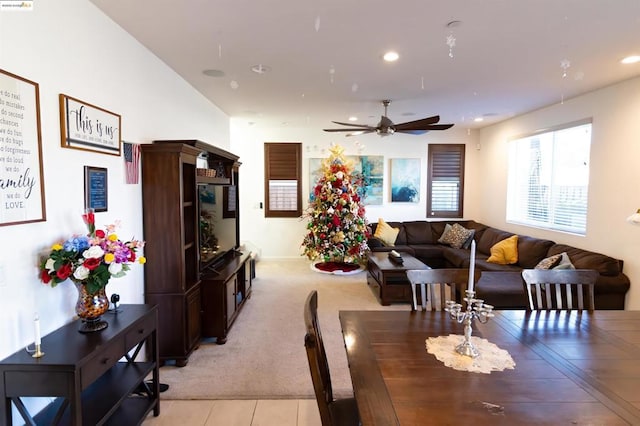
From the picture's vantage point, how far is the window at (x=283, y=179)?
700 cm

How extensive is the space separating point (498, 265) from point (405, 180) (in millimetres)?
2645

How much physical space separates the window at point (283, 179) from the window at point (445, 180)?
269 cm

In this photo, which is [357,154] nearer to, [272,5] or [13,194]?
[272,5]

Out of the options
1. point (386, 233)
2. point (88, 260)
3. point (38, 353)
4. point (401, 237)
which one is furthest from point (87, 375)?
point (401, 237)

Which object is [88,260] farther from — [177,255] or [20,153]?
[177,255]

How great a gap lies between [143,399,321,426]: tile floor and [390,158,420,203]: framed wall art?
5.21 meters

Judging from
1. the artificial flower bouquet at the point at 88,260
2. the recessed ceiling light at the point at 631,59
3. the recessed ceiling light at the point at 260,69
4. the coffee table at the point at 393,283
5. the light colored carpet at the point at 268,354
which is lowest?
the light colored carpet at the point at 268,354

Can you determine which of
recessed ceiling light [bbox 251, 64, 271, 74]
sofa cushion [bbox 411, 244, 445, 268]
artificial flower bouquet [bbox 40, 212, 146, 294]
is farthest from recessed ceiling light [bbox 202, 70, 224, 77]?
sofa cushion [bbox 411, 244, 445, 268]

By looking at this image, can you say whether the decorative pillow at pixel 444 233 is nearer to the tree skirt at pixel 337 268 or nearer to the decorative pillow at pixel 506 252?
the decorative pillow at pixel 506 252

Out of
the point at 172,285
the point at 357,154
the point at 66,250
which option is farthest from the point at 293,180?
the point at 66,250

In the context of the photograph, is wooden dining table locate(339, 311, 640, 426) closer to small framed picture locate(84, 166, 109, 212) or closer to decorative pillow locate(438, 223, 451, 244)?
small framed picture locate(84, 166, 109, 212)

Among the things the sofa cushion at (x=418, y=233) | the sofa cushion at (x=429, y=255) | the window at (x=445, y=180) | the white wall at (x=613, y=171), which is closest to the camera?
the white wall at (x=613, y=171)

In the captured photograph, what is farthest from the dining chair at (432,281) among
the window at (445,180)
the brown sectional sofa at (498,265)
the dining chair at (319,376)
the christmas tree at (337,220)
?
the window at (445,180)

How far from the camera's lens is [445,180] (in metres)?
7.18
